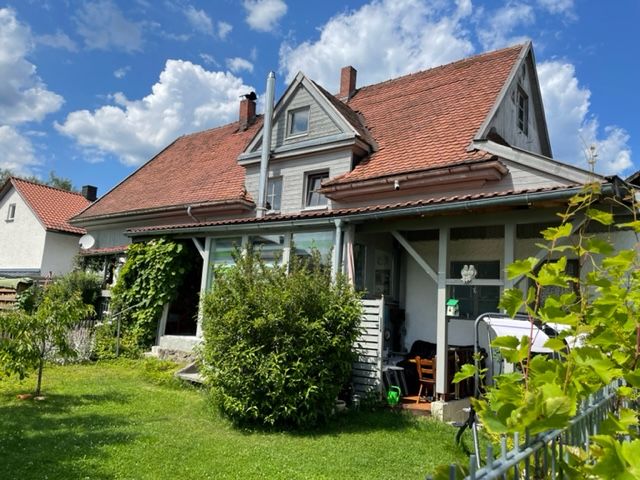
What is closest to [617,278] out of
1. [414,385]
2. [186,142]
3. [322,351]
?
[322,351]

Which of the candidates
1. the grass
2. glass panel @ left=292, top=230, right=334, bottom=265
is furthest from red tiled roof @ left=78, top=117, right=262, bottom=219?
the grass

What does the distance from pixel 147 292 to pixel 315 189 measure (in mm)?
5756

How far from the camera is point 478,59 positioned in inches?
613

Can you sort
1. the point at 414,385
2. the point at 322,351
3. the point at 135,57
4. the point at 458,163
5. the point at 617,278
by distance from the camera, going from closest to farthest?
the point at 617,278 < the point at 322,351 < the point at 414,385 < the point at 458,163 < the point at 135,57

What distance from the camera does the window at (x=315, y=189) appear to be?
1457 cm

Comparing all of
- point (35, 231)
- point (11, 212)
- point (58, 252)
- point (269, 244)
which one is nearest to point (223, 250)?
point (269, 244)

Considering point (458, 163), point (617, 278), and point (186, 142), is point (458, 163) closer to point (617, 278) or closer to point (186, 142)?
point (617, 278)

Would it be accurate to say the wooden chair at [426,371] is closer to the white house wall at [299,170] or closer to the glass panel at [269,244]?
the glass panel at [269,244]

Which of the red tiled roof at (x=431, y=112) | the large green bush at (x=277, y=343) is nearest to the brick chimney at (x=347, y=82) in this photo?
the red tiled roof at (x=431, y=112)

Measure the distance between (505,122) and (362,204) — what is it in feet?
15.6

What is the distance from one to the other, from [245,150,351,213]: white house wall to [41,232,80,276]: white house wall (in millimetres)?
14212

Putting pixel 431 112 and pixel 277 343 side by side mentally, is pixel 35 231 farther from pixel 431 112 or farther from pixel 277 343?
pixel 277 343

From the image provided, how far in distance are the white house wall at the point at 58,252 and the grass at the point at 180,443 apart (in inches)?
657

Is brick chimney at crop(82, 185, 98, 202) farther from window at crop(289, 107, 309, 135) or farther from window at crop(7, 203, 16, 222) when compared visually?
window at crop(289, 107, 309, 135)
